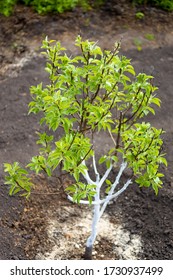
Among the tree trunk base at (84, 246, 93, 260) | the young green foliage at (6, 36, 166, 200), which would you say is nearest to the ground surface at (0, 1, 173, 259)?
the tree trunk base at (84, 246, 93, 260)

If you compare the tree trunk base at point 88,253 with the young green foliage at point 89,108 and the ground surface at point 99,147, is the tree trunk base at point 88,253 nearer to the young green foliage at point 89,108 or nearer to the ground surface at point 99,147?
the ground surface at point 99,147

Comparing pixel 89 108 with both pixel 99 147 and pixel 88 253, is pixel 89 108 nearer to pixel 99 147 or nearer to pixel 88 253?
pixel 88 253

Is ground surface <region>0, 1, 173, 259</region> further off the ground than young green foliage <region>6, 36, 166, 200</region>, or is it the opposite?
young green foliage <region>6, 36, 166, 200</region>

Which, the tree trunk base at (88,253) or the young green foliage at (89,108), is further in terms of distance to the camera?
the tree trunk base at (88,253)

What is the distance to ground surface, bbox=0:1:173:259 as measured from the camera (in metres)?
5.18

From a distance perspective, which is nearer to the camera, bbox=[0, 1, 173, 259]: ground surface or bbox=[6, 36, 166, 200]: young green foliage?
bbox=[6, 36, 166, 200]: young green foliage

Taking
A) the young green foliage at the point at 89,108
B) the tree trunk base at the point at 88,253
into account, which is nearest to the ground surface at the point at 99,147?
the tree trunk base at the point at 88,253

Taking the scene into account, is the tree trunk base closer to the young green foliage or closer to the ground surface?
the ground surface

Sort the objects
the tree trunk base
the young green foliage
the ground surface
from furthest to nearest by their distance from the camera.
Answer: the ground surface
the tree trunk base
the young green foliage

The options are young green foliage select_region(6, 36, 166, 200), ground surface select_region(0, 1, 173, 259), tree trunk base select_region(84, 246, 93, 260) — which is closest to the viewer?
young green foliage select_region(6, 36, 166, 200)

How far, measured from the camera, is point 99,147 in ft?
20.1

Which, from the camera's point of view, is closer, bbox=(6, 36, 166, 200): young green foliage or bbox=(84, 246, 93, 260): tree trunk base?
bbox=(6, 36, 166, 200): young green foliage

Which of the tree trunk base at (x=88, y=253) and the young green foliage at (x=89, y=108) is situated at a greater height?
the young green foliage at (x=89, y=108)

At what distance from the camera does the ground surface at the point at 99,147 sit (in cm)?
518
